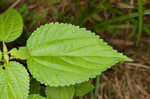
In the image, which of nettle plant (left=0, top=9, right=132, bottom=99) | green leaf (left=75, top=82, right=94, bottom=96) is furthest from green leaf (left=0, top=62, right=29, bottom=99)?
green leaf (left=75, top=82, right=94, bottom=96)

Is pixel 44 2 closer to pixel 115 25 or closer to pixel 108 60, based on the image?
pixel 115 25

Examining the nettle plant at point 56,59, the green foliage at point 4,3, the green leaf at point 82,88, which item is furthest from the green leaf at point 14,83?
the green foliage at point 4,3

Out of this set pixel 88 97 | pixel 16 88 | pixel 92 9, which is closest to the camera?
pixel 16 88

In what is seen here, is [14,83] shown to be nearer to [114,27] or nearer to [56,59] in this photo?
[56,59]

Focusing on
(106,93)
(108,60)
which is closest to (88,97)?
(106,93)

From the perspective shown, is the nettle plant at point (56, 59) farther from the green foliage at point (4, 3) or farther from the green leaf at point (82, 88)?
the green foliage at point (4, 3)

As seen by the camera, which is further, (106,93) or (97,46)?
(106,93)

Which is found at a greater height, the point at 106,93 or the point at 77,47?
the point at 77,47
